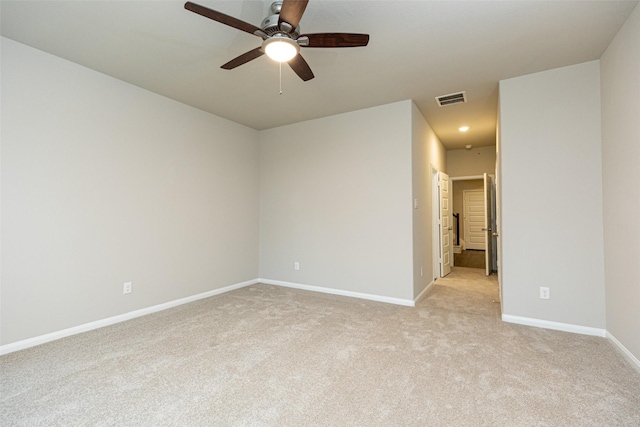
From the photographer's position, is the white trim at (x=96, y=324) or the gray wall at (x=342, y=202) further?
the gray wall at (x=342, y=202)

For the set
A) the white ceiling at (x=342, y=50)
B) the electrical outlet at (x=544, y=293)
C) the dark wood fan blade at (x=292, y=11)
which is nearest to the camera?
the dark wood fan blade at (x=292, y=11)

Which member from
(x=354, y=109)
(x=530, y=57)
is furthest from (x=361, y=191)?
(x=530, y=57)

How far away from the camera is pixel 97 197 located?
122 inches

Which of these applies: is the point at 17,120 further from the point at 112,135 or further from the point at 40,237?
the point at 40,237

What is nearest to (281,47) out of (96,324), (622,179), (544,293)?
(622,179)

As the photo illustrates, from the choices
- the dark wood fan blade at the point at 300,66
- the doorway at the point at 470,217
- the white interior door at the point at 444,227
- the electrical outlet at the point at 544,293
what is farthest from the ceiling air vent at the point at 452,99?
the doorway at the point at 470,217

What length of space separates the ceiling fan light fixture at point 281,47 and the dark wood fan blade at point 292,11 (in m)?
0.11

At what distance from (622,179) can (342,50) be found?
2538 mm

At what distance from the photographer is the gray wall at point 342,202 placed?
3928 millimetres

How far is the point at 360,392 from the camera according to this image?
6.35ft

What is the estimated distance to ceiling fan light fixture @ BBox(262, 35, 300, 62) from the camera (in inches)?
76.9

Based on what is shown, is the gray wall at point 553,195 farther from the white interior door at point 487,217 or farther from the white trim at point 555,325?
the white interior door at point 487,217

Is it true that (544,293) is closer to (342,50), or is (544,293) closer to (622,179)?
(622,179)

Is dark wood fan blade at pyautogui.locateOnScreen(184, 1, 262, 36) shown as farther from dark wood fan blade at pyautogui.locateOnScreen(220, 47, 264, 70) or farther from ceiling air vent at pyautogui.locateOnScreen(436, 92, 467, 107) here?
ceiling air vent at pyautogui.locateOnScreen(436, 92, 467, 107)
